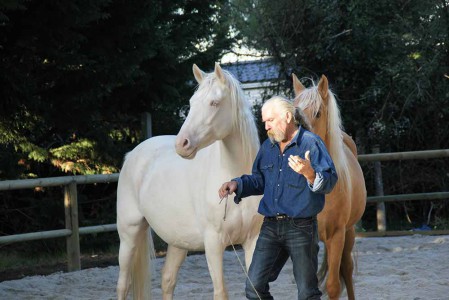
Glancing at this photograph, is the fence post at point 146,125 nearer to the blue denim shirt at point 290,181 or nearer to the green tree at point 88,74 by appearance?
the green tree at point 88,74

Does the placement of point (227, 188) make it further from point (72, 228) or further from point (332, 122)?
point (72, 228)

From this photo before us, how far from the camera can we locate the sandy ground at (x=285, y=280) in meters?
6.51

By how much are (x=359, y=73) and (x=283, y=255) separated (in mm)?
10087

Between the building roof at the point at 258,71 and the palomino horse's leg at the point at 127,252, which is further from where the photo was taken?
the building roof at the point at 258,71

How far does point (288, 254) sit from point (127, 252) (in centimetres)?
211

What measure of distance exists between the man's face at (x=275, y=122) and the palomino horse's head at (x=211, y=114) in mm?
763

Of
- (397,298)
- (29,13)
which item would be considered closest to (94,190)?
(29,13)

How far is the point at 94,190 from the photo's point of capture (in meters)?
11.1

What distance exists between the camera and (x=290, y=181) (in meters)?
3.82

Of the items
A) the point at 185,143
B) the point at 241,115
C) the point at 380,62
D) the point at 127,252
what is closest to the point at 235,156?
the point at 241,115

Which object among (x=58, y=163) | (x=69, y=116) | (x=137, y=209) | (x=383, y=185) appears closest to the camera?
(x=137, y=209)

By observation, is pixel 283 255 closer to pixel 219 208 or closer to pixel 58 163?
pixel 219 208

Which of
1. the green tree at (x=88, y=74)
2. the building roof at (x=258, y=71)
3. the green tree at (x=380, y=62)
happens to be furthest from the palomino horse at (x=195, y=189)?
the building roof at (x=258, y=71)

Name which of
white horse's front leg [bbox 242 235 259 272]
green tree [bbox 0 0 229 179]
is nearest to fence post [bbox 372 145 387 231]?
green tree [bbox 0 0 229 179]
